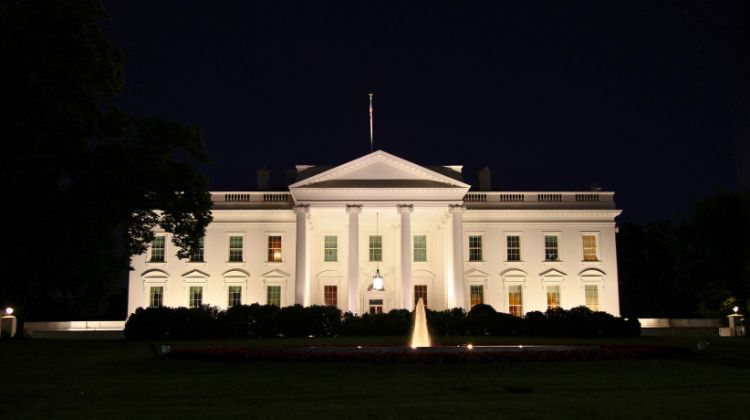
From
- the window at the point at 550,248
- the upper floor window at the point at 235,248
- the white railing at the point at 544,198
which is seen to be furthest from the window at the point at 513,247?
the upper floor window at the point at 235,248

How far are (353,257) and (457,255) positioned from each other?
5.34 meters

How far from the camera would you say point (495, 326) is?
33156mm

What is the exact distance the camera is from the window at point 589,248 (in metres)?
44.2

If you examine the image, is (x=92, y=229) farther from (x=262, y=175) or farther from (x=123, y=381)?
(x=262, y=175)

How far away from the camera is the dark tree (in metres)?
18.9

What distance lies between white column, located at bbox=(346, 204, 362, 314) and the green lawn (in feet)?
68.9

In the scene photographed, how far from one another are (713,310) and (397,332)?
822 inches

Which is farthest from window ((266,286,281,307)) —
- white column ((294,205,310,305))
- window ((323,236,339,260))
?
white column ((294,205,310,305))

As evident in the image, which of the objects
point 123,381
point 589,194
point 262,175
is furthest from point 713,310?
point 123,381

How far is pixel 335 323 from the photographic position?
32.6 metres

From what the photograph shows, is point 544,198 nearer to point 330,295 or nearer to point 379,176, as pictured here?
point 379,176

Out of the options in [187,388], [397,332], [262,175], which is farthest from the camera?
[262,175]

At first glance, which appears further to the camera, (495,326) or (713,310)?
(713,310)

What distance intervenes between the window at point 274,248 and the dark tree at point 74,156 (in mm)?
19313
